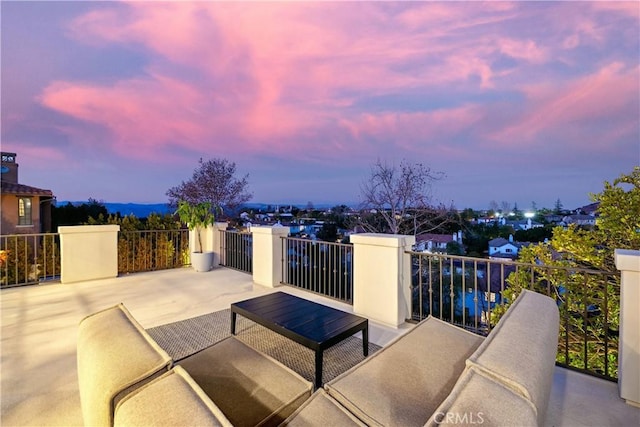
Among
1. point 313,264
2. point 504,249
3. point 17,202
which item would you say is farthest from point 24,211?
point 504,249

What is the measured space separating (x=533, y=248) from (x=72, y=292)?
24.4ft

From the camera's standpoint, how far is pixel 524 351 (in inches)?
44.9

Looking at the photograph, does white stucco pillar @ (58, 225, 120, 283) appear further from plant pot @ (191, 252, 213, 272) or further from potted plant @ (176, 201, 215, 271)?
plant pot @ (191, 252, 213, 272)

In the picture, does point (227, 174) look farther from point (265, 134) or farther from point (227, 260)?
point (227, 260)

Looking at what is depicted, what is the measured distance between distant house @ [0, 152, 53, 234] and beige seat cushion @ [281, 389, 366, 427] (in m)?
14.0

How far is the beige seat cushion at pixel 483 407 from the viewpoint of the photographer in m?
0.78

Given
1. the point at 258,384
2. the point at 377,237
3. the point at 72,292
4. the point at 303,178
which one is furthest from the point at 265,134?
the point at 258,384

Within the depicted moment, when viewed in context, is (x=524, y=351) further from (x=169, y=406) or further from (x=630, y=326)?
(x=630, y=326)

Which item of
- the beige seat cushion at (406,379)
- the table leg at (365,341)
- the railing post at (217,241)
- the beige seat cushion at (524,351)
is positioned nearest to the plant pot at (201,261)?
the railing post at (217,241)

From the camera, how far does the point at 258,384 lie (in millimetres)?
1646

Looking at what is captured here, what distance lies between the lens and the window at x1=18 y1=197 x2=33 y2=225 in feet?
35.5

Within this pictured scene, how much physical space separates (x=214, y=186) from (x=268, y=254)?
7566 millimetres

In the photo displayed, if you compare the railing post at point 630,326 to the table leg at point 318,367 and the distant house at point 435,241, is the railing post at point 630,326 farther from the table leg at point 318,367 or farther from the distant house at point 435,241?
the distant house at point 435,241

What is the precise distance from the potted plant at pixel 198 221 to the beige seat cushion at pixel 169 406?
5901 mm
